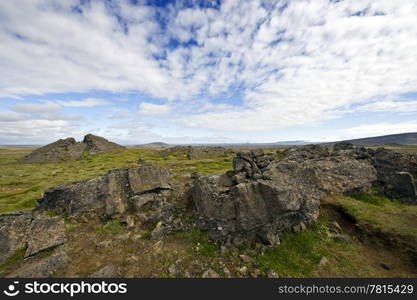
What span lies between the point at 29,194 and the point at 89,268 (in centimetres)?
2456

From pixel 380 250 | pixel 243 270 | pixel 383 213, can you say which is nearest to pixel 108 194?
pixel 243 270

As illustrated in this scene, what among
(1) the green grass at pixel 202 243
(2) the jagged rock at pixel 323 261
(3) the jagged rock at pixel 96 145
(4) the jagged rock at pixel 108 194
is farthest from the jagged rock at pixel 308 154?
(3) the jagged rock at pixel 96 145

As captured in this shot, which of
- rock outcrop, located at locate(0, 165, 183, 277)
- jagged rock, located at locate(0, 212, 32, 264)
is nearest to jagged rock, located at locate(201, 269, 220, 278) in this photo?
rock outcrop, located at locate(0, 165, 183, 277)

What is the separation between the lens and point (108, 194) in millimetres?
15602

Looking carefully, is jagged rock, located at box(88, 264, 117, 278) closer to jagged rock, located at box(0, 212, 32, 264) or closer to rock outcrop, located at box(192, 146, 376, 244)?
rock outcrop, located at box(192, 146, 376, 244)

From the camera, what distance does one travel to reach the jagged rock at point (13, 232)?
11555 millimetres

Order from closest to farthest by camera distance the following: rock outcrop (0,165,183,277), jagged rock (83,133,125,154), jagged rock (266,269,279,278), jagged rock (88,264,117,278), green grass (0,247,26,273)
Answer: jagged rock (88,264,117,278) < jagged rock (266,269,279,278) < green grass (0,247,26,273) < rock outcrop (0,165,183,277) < jagged rock (83,133,125,154)

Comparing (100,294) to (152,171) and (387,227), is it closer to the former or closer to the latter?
(152,171)

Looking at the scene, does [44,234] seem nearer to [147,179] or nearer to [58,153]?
[147,179]

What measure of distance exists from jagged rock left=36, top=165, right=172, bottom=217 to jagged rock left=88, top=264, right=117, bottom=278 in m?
5.34

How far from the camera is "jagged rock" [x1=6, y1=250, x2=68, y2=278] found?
9.20 m

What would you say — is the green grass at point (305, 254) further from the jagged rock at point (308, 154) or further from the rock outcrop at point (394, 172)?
the jagged rock at point (308, 154)

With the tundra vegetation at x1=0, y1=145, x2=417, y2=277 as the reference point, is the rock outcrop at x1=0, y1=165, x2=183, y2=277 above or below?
above

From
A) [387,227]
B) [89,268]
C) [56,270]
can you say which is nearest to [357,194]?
[387,227]
